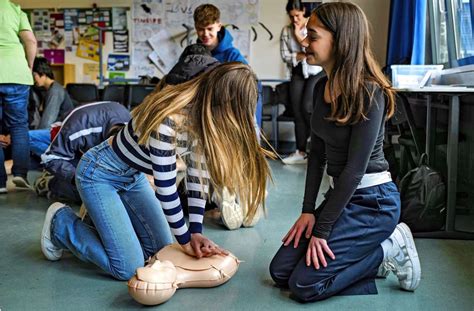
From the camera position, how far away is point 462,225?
98.5 inches

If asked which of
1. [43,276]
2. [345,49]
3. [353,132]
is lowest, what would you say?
[43,276]

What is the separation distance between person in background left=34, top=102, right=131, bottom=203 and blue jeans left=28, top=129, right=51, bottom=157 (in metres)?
1.41

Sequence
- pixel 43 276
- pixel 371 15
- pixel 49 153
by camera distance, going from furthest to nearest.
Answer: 1. pixel 371 15
2. pixel 49 153
3. pixel 43 276

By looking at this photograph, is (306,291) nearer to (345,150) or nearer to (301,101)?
(345,150)

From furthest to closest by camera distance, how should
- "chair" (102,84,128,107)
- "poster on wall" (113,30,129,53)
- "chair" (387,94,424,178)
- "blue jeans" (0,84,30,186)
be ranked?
"poster on wall" (113,30,129,53) → "chair" (102,84,128,107) → "blue jeans" (0,84,30,186) → "chair" (387,94,424,178)

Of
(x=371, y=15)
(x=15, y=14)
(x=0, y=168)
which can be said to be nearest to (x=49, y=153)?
(x=0, y=168)

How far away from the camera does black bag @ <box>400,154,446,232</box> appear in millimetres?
2369

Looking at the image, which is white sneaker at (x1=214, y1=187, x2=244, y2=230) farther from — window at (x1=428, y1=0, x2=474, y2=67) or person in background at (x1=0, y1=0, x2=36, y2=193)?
window at (x1=428, y1=0, x2=474, y2=67)

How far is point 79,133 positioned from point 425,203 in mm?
1672

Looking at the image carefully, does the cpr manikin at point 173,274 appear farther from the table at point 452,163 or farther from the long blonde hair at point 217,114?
the table at point 452,163

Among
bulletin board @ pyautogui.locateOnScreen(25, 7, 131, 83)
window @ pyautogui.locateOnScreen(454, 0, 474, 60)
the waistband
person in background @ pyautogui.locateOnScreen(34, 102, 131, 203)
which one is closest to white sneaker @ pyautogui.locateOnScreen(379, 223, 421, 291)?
the waistband

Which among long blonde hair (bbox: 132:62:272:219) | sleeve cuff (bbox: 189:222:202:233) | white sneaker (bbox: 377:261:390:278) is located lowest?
white sneaker (bbox: 377:261:390:278)

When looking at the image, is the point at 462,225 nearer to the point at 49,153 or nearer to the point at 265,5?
the point at 49,153

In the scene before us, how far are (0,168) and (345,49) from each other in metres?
2.34
